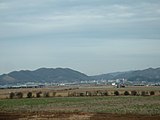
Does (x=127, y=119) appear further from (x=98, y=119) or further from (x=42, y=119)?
(x=42, y=119)

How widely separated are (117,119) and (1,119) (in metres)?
11.9

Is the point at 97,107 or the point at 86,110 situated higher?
the point at 97,107

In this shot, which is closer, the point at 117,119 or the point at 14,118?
the point at 117,119

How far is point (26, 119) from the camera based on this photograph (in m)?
36.6

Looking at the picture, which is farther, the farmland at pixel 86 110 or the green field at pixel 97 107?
the green field at pixel 97 107

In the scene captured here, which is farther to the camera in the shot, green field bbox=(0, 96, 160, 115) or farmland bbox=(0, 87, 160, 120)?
green field bbox=(0, 96, 160, 115)

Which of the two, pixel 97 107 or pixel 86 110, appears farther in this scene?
pixel 97 107

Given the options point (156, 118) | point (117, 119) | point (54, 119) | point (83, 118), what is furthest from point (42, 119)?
point (156, 118)

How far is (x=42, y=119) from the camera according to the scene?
1399 inches

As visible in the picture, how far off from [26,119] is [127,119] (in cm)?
990

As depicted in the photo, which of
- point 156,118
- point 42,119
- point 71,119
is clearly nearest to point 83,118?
point 71,119

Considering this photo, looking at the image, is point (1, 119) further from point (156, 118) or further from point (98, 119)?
point (156, 118)

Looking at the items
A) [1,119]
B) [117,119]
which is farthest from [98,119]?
[1,119]

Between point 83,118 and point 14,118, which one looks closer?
point 83,118
